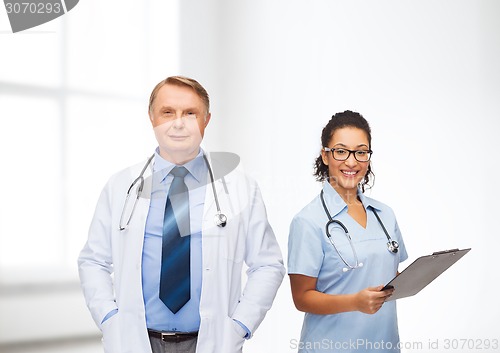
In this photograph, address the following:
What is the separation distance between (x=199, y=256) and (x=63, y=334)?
4.54 feet

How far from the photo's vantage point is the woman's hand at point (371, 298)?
161 centimetres

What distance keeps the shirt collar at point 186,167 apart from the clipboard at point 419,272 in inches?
23.5

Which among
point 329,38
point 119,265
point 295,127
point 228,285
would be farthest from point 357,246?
point 329,38

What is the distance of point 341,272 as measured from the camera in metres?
1.75

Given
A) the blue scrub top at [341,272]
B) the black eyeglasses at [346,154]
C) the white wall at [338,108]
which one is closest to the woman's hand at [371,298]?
the blue scrub top at [341,272]

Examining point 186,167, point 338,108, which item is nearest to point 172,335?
point 186,167

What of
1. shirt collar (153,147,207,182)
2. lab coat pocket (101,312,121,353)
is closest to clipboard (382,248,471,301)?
shirt collar (153,147,207,182)

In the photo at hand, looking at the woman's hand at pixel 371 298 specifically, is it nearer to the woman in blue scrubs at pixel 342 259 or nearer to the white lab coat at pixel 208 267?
the woman in blue scrubs at pixel 342 259

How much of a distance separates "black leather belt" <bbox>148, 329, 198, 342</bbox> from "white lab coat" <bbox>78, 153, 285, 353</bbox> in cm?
3

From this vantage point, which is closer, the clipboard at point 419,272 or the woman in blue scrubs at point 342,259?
the clipboard at point 419,272

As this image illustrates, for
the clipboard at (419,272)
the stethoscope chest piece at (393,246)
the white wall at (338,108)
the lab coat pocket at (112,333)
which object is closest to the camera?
the clipboard at (419,272)

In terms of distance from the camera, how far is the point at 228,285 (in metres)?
1.69

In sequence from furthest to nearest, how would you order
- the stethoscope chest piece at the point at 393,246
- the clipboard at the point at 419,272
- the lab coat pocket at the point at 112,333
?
the stethoscope chest piece at the point at 393,246, the lab coat pocket at the point at 112,333, the clipboard at the point at 419,272

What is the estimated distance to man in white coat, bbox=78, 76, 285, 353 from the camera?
1645 millimetres
